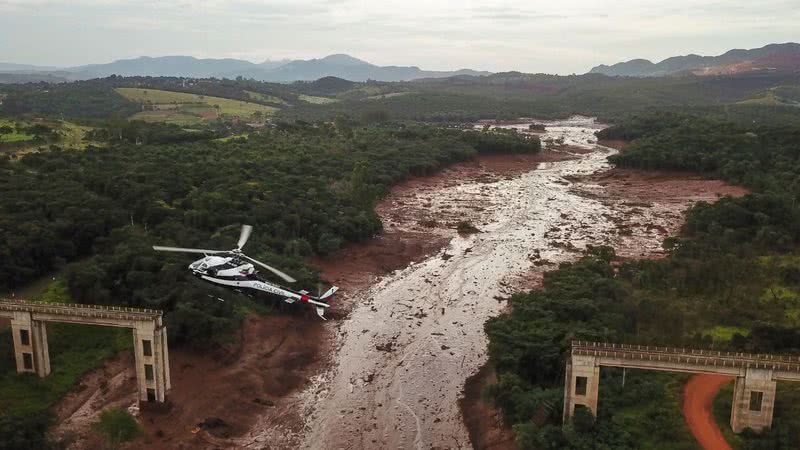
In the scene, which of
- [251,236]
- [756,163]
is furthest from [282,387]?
[756,163]

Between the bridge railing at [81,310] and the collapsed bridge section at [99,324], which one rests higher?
the bridge railing at [81,310]

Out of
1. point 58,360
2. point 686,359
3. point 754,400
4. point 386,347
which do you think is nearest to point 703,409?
point 754,400

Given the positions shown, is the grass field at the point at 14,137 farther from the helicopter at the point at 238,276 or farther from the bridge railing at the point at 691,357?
the bridge railing at the point at 691,357

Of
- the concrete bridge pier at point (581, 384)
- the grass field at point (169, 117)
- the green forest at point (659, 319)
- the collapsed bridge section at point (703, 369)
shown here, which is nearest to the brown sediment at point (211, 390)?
the green forest at point (659, 319)

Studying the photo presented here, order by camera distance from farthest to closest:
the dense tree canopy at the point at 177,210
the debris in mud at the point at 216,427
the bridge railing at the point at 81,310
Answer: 1. the dense tree canopy at the point at 177,210
2. the bridge railing at the point at 81,310
3. the debris in mud at the point at 216,427

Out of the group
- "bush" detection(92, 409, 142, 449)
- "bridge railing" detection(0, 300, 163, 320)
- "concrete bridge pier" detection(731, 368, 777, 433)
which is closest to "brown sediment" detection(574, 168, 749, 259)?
"concrete bridge pier" detection(731, 368, 777, 433)
